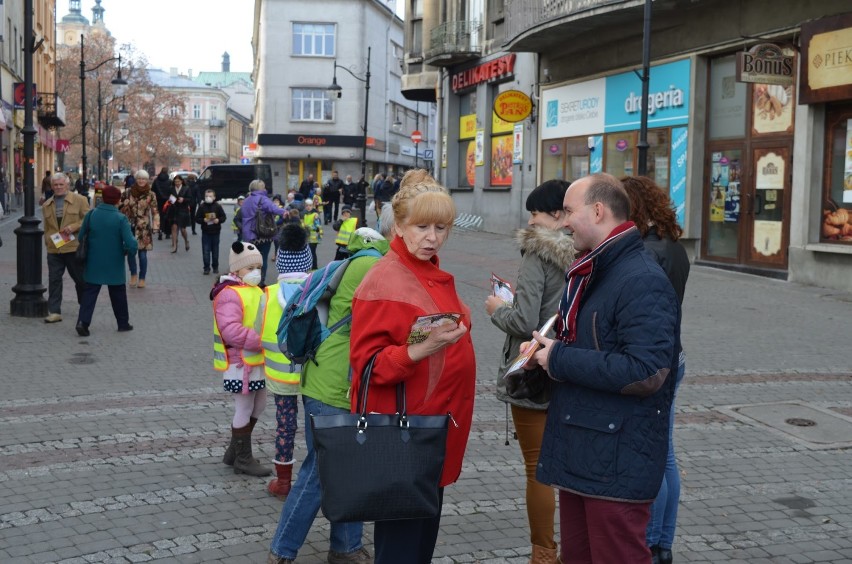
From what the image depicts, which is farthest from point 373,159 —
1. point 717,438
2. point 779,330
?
point 717,438

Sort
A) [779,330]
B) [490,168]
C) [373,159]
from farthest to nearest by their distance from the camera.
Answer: [373,159] < [490,168] < [779,330]

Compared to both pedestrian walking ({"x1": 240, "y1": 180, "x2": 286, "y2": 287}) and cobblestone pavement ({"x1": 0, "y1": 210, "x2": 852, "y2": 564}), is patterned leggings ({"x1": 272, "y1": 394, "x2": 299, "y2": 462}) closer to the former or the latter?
cobblestone pavement ({"x1": 0, "y1": 210, "x2": 852, "y2": 564})

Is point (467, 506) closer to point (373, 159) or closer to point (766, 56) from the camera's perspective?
point (766, 56)

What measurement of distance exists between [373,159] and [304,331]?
6611cm

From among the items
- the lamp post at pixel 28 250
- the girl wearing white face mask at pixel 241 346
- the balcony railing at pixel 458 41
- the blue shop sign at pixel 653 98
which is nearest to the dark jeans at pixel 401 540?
the girl wearing white face mask at pixel 241 346

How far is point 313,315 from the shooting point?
4.07 m

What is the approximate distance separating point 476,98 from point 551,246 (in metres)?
28.0

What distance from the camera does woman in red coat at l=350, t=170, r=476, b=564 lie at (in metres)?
3.36

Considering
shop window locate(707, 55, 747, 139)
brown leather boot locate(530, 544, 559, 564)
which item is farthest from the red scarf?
shop window locate(707, 55, 747, 139)

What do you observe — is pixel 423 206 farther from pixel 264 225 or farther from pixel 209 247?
pixel 209 247

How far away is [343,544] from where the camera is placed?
185 inches

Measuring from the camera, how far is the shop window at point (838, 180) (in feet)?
53.0

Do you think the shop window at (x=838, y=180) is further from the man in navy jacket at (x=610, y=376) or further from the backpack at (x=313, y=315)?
the man in navy jacket at (x=610, y=376)

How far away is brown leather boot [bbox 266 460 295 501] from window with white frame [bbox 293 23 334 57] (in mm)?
61530
